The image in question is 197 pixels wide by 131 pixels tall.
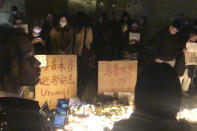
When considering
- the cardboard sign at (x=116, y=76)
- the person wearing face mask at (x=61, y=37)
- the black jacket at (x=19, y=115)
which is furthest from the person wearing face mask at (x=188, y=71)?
the black jacket at (x=19, y=115)

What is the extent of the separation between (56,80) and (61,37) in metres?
2.50

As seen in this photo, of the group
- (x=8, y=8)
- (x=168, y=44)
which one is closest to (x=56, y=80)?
(x=168, y=44)

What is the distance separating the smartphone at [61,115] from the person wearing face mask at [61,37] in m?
3.05

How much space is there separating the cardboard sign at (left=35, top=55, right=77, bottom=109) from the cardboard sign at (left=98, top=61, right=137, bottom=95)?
0.54 metres

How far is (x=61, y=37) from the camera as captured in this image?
713cm

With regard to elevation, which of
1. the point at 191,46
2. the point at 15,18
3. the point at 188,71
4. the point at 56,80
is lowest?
the point at 188,71

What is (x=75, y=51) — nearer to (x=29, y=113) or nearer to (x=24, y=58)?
(x=24, y=58)

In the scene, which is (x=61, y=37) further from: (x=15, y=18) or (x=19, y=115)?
(x=19, y=115)

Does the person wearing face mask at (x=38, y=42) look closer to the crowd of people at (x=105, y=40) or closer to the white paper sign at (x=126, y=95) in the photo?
the crowd of people at (x=105, y=40)

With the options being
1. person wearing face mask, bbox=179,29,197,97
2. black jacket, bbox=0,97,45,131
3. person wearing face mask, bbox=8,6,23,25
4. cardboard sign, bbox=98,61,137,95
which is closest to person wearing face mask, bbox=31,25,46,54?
person wearing face mask, bbox=8,6,23,25

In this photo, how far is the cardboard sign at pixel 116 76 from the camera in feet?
16.5

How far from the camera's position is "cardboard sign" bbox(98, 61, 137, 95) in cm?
504

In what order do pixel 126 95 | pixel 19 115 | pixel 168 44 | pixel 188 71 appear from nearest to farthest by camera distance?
pixel 19 115 < pixel 126 95 < pixel 168 44 < pixel 188 71

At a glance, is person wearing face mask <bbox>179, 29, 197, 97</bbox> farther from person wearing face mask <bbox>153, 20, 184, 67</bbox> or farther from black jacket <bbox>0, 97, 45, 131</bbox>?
black jacket <bbox>0, 97, 45, 131</bbox>
